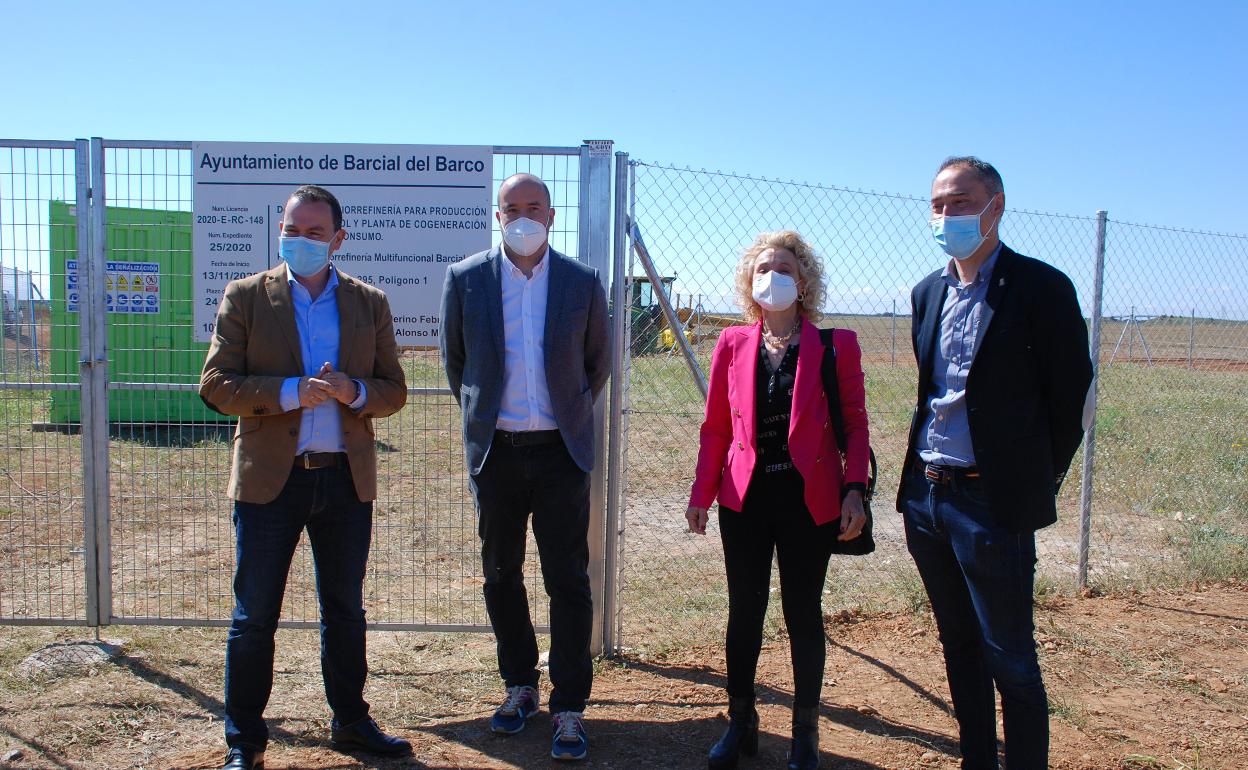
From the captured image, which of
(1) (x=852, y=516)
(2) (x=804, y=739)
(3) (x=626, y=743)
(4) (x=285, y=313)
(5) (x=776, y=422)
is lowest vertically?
(3) (x=626, y=743)

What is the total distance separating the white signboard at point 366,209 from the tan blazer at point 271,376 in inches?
31.3

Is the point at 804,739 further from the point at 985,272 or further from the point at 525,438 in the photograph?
the point at 985,272

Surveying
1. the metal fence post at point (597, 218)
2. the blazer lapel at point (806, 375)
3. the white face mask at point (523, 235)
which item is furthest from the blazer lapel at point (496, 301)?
the blazer lapel at point (806, 375)

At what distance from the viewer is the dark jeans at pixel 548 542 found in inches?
136

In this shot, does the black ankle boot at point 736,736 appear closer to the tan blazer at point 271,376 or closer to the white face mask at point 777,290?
the white face mask at point 777,290

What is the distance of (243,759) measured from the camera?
3223mm

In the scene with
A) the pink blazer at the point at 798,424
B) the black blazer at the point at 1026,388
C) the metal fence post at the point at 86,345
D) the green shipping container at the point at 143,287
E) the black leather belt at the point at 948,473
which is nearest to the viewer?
the black blazer at the point at 1026,388

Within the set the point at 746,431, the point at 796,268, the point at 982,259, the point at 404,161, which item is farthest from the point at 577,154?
the point at 982,259

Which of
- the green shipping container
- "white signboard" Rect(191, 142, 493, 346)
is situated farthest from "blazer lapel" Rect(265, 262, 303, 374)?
the green shipping container

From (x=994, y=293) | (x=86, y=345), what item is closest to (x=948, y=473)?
(x=994, y=293)

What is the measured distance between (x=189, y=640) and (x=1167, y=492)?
8664mm

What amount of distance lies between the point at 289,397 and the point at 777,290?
181cm

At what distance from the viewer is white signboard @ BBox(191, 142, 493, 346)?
166 inches

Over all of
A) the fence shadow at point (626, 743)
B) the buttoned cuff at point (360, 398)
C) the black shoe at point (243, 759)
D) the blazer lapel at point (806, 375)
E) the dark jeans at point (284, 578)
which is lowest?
the fence shadow at point (626, 743)
